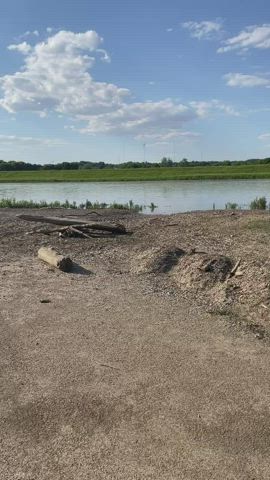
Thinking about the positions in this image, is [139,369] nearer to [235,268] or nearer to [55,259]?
[235,268]

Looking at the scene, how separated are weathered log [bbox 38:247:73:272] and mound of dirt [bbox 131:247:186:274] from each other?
1416mm

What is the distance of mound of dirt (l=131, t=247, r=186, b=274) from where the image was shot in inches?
399

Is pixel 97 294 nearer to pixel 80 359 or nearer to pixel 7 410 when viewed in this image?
pixel 80 359

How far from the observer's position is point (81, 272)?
415 inches

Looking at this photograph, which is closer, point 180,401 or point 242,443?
point 242,443

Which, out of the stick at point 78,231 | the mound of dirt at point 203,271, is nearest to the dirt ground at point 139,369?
the mound of dirt at point 203,271

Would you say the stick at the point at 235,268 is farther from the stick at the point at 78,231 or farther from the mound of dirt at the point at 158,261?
the stick at the point at 78,231

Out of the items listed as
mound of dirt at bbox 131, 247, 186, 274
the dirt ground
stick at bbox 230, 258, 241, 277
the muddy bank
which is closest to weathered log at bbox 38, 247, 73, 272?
the dirt ground

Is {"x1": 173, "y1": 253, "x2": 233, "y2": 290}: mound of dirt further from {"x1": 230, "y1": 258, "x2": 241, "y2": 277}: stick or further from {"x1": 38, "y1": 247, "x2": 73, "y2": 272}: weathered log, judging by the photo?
{"x1": 38, "y1": 247, "x2": 73, "y2": 272}: weathered log

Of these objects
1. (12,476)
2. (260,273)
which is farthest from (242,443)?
(260,273)

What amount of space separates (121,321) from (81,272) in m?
3.51

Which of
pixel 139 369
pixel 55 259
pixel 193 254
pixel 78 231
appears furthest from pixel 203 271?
pixel 78 231

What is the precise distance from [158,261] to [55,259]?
2.38 meters

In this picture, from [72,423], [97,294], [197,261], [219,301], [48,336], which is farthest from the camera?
[197,261]
